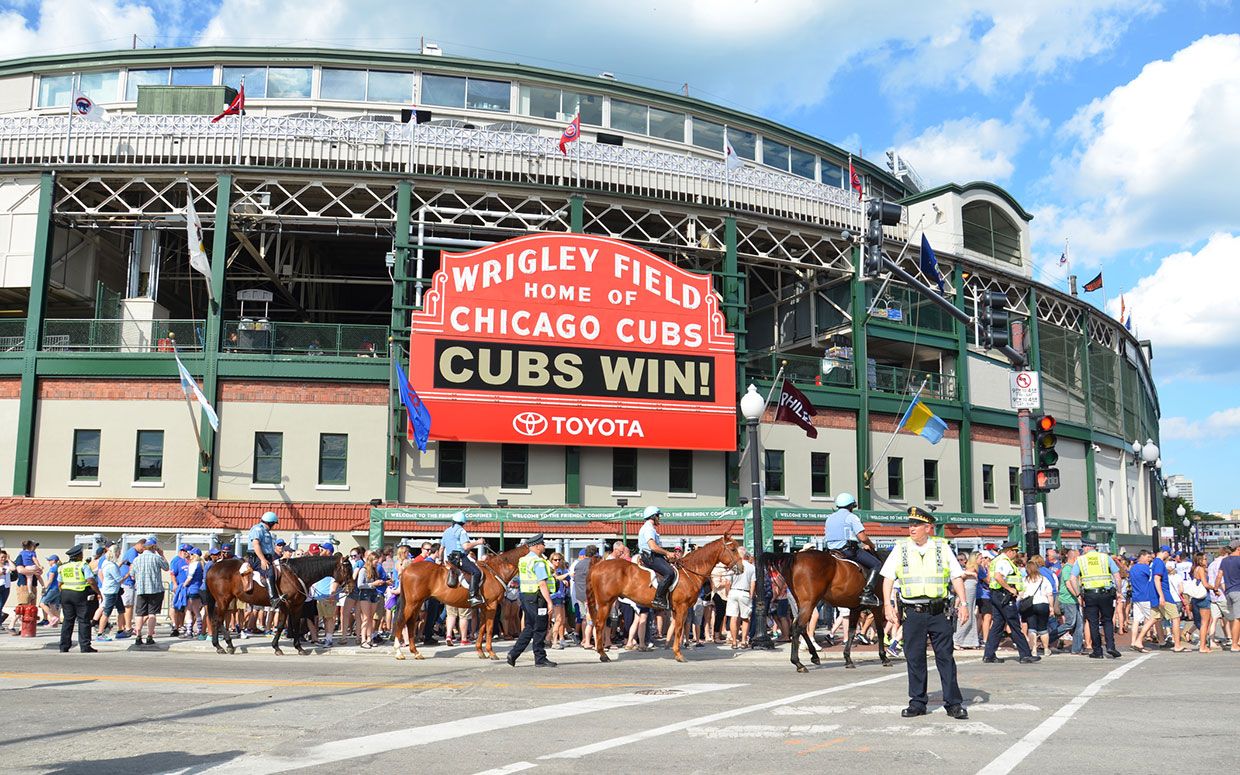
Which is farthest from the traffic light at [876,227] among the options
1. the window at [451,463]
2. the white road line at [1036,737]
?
the window at [451,463]

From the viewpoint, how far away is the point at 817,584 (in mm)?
16047

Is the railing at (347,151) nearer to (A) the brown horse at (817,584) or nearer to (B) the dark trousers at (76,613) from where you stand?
(B) the dark trousers at (76,613)

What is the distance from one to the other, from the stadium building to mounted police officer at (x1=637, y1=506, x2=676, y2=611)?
6.82 meters

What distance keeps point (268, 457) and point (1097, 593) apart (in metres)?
23.2

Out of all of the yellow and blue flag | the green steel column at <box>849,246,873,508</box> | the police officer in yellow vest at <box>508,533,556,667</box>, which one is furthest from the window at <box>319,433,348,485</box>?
the yellow and blue flag

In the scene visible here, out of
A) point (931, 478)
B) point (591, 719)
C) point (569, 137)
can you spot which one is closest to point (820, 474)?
point (931, 478)

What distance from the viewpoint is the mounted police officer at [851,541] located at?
16353mm

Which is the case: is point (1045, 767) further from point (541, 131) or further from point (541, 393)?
point (541, 131)

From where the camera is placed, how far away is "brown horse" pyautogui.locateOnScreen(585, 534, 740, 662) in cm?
1753

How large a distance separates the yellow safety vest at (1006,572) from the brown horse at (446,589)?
8.12m

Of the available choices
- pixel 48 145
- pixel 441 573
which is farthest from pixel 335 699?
pixel 48 145

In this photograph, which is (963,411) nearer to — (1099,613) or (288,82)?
(1099,613)

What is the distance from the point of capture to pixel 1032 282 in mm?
44406

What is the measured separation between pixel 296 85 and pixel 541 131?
10258mm
